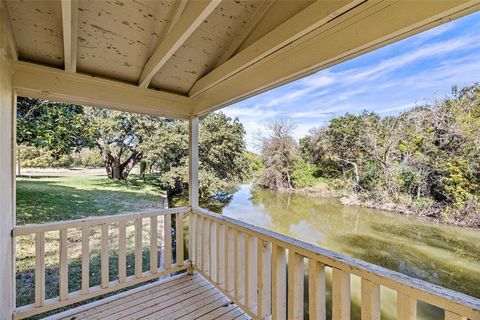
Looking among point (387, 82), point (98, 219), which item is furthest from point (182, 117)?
point (387, 82)

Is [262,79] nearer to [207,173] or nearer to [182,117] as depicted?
[182,117]

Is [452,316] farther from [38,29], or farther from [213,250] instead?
[38,29]

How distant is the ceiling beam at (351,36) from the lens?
1.02m

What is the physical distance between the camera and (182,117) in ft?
9.53

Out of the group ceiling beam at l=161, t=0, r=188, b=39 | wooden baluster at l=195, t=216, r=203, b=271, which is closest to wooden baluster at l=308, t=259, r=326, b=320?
wooden baluster at l=195, t=216, r=203, b=271

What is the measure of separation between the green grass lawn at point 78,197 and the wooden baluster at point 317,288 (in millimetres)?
4681

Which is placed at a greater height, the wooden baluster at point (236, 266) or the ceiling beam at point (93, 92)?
Result: the ceiling beam at point (93, 92)

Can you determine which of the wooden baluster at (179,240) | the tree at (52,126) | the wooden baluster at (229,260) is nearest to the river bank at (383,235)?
the wooden baluster at (229,260)

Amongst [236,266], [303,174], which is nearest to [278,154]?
[303,174]

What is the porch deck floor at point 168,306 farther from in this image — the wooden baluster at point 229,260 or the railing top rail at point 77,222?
the railing top rail at point 77,222

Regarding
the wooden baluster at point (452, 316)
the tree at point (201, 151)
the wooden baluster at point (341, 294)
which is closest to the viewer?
the wooden baluster at point (452, 316)

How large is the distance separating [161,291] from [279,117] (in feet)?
7.53

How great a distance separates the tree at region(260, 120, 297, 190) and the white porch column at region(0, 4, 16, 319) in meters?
2.00

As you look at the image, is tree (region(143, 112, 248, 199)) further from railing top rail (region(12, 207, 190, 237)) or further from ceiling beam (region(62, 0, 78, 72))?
ceiling beam (region(62, 0, 78, 72))
